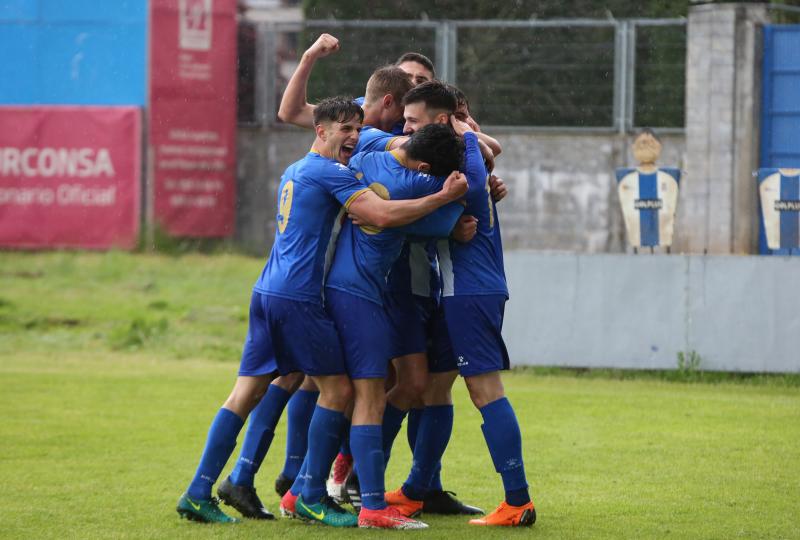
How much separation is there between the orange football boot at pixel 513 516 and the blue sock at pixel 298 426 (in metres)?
1.08

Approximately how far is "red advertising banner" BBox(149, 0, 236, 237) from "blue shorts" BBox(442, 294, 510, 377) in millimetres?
14094

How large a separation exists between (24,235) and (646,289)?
435 inches

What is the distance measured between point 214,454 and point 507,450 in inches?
52.3

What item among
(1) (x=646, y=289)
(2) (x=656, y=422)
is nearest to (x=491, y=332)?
(2) (x=656, y=422)

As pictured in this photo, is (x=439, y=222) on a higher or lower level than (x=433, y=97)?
lower

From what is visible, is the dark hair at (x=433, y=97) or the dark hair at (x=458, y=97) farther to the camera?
the dark hair at (x=458, y=97)

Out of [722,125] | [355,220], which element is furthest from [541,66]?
[355,220]

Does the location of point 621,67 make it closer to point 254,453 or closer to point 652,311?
point 652,311

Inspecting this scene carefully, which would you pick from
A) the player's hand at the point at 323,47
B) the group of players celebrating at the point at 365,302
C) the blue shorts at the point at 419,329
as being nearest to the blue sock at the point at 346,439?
the group of players celebrating at the point at 365,302

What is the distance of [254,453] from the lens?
254 inches

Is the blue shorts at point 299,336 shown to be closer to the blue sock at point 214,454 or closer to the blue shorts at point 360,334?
the blue shorts at point 360,334

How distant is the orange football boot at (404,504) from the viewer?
6.55 metres

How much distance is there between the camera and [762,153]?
1448 cm

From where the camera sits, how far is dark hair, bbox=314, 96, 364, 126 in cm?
619
